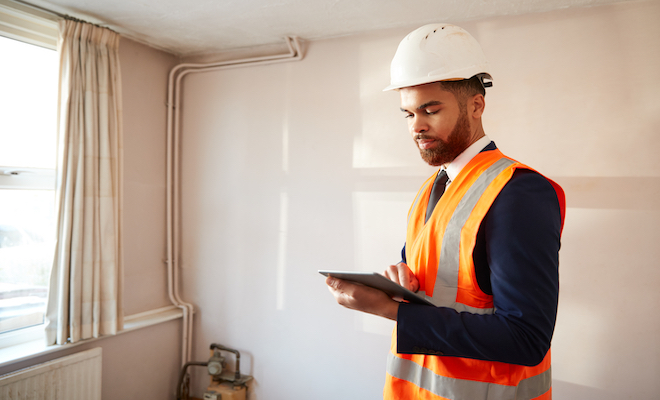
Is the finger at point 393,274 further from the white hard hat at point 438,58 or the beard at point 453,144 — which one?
the white hard hat at point 438,58

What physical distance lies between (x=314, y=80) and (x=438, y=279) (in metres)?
1.97

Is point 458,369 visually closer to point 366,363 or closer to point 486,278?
point 486,278

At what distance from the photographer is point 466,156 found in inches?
44.6

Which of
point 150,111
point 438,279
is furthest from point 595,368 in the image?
point 150,111

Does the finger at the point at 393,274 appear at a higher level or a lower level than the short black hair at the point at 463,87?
lower

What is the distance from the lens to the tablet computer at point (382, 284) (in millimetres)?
917

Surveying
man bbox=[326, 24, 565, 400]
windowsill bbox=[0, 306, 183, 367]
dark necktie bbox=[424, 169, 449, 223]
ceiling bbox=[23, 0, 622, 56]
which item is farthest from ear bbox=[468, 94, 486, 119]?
windowsill bbox=[0, 306, 183, 367]

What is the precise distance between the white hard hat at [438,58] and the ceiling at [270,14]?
1.18 meters

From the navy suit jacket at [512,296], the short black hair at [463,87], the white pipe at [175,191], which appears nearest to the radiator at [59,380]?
the white pipe at [175,191]

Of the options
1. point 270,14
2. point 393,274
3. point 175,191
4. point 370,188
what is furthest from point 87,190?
point 393,274

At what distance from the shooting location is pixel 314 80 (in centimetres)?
275

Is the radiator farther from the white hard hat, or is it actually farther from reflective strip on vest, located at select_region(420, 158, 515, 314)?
the white hard hat

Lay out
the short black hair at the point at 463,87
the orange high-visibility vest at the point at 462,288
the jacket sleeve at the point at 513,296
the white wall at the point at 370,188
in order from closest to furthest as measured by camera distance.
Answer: the jacket sleeve at the point at 513,296 < the orange high-visibility vest at the point at 462,288 < the short black hair at the point at 463,87 < the white wall at the point at 370,188

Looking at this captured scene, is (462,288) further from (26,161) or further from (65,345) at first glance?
(26,161)
